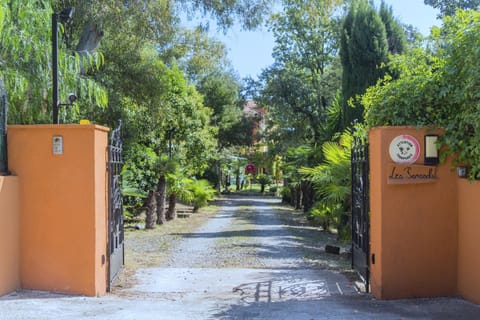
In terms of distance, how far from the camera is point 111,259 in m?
7.55

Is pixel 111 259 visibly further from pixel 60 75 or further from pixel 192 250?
pixel 192 250

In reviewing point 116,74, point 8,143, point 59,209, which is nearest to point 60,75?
point 8,143

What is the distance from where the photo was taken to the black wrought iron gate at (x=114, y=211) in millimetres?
7469

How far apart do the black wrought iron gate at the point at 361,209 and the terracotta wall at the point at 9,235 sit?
4.68m

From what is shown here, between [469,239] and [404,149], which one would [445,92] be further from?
[469,239]

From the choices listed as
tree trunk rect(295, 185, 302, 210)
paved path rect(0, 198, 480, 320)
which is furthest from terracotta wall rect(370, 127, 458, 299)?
tree trunk rect(295, 185, 302, 210)

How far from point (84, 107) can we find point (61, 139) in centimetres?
589

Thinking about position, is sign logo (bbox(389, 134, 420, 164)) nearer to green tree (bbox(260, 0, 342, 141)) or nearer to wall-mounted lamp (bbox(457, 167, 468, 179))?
Result: wall-mounted lamp (bbox(457, 167, 468, 179))

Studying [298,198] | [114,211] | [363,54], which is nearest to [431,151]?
[114,211]

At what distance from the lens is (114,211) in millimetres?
7836

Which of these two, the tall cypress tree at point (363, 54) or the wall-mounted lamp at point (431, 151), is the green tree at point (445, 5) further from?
the wall-mounted lamp at point (431, 151)

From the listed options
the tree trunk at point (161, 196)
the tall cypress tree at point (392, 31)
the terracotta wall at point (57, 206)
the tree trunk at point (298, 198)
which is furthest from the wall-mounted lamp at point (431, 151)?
the tree trunk at point (298, 198)

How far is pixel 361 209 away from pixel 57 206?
171 inches

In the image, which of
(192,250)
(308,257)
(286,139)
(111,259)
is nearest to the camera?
(111,259)
